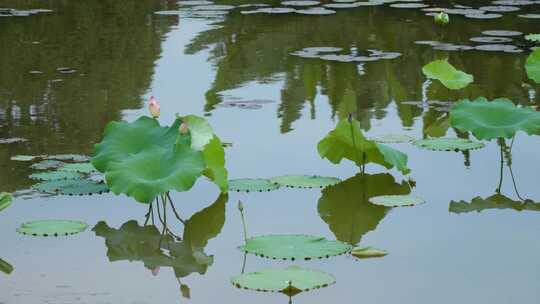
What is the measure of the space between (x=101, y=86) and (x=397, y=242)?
2259 millimetres

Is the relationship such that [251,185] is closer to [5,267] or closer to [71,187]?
[71,187]

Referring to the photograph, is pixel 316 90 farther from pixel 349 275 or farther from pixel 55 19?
pixel 55 19

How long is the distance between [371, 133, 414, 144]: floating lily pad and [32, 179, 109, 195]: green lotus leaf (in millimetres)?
1027

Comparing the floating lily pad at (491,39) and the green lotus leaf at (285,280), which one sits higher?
the floating lily pad at (491,39)

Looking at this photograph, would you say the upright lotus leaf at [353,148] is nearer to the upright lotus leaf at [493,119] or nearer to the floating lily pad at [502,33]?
the upright lotus leaf at [493,119]

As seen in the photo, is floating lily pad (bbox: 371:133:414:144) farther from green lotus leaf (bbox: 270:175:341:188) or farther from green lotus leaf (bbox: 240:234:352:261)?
green lotus leaf (bbox: 240:234:352:261)

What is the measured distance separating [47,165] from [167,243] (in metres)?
0.79

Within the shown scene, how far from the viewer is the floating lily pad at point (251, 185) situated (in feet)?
9.80

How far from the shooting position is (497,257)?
2.45 m

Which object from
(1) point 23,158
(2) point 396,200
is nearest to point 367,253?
(2) point 396,200

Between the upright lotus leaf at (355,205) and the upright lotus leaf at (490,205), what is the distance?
19cm

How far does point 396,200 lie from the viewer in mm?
2875

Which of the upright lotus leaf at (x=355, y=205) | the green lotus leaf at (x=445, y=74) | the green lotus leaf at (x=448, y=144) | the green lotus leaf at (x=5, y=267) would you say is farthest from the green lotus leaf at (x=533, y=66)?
the green lotus leaf at (x=5, y=267)

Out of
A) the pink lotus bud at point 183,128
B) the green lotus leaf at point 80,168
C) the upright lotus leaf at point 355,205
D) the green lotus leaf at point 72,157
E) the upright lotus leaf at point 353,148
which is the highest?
the pink lotus bud at point 183,128
